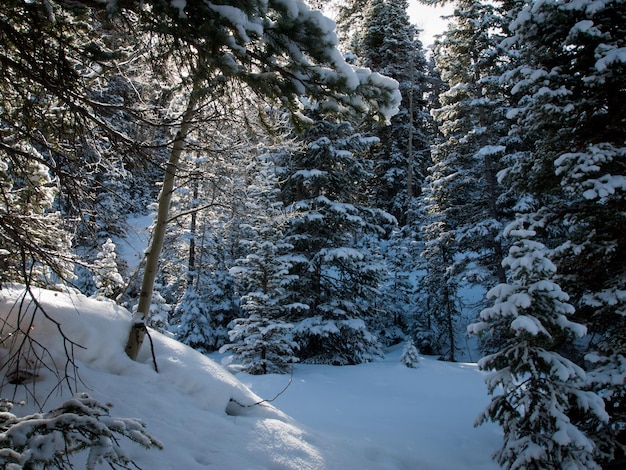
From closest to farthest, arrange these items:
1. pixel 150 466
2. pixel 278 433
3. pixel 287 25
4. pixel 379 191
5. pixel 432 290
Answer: pixel 287 25 → pixel 150 466 → pixel 278 433 → pixel 432 290 → pixel 379 191

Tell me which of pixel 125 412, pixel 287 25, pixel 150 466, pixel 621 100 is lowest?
pixel 150 466

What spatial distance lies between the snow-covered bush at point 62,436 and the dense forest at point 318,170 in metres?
0.93

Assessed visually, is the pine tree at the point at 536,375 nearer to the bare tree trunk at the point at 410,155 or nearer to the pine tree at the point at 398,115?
the bare tree trunk at the point at 410,155

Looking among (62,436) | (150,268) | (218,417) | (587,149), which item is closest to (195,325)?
(150,268)

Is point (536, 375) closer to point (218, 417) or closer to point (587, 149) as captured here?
point (587, 149)

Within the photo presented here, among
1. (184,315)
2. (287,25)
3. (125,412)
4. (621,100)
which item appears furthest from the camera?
(184,315)

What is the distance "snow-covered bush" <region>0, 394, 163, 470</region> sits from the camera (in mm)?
1578

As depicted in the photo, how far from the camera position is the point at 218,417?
14.8 ft

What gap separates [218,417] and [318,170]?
989cm

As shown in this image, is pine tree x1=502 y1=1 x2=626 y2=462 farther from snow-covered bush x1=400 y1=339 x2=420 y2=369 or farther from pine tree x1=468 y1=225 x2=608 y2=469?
snow-covered bush x1=400 y1=339 x2=420 y2=369

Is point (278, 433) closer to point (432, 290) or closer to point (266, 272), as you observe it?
point (266, 272)

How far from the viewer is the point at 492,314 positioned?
4953 mm

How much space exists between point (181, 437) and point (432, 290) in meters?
17.6

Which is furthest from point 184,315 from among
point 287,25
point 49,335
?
point 287,25
